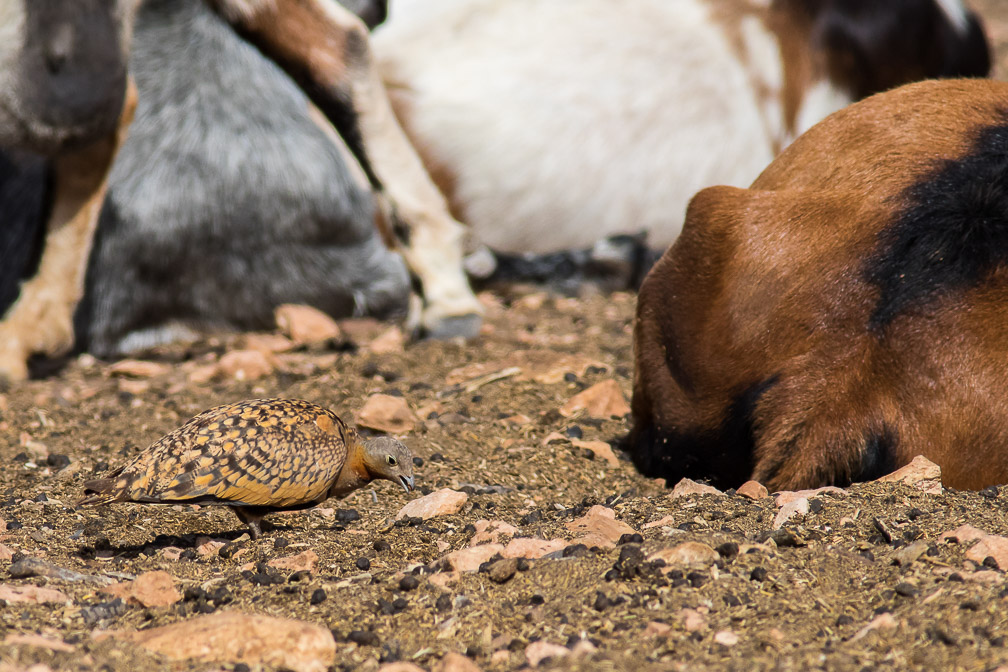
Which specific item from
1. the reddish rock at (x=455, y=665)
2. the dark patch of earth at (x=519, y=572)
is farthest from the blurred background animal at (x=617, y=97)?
the reddish rock at (x=455, y=665)

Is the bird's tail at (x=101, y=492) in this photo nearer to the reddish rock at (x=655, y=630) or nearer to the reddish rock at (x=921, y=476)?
the reddish rock at (x=655, y=630)

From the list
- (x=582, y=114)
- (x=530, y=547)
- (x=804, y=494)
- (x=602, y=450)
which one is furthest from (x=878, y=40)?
(x=530, y=547)

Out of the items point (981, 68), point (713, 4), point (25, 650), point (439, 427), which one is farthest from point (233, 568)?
point (981, 68)

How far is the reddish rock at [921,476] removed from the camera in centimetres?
226

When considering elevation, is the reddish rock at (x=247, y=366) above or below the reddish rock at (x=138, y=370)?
above

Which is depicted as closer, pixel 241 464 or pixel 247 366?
pixel 241 464

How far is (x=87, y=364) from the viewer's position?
13.3 ft

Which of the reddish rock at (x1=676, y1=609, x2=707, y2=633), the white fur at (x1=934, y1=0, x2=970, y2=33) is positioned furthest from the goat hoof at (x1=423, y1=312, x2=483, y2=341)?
the white fur at (x1=934, y1=0, x2=970, y2=33)

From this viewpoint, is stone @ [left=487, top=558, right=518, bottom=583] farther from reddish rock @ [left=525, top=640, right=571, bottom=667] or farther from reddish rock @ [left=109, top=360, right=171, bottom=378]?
reddish rock @ [left=109, top=360, right=171, bottom=378]

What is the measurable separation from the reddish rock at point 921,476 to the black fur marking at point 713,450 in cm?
32

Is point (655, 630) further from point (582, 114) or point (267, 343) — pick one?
point (582, 114)

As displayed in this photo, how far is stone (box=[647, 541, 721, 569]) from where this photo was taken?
2.00 metres

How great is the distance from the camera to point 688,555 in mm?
2016

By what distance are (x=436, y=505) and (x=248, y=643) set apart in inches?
31.7
